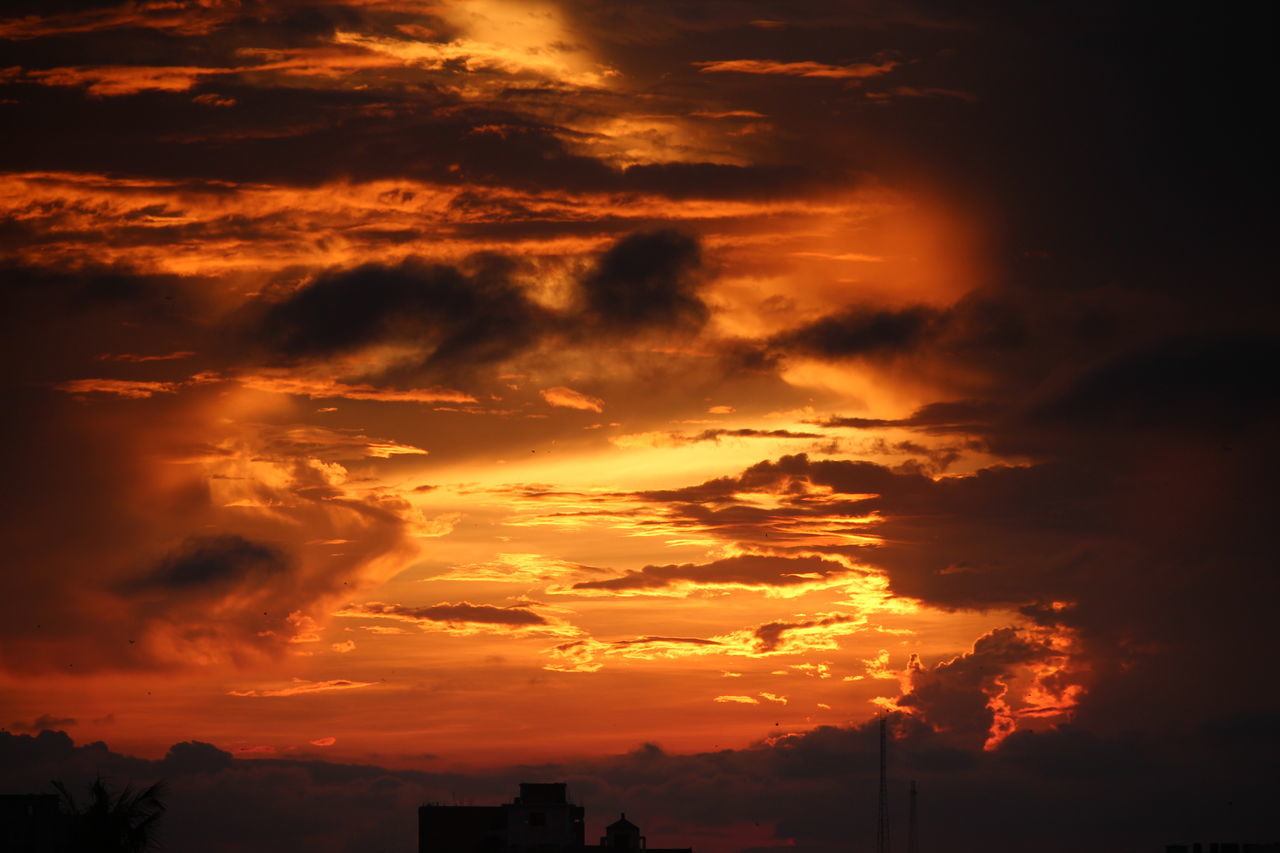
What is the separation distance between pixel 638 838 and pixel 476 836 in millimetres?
18584

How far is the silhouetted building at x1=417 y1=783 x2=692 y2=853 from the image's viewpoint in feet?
571

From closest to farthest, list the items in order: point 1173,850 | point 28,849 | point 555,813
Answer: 1. point 28,849
2. point 555,813
3. point 1173,850

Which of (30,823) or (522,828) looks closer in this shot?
(30,823)

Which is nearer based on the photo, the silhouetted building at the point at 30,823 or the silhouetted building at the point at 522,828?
the silhouetted building at the point at 30,823

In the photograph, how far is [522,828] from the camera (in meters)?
175

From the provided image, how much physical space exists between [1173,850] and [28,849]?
14241 centimetres

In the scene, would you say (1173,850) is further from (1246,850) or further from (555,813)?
(555,813)

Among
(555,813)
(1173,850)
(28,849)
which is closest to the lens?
(28,849)

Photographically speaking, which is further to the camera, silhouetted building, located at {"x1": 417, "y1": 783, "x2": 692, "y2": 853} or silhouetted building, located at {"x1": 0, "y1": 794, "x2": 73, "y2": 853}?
silhouetted building, located at {"x1": 417, "y1": 783, "x2": 692, "y2": 853}

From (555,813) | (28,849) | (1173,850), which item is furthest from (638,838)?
(28,849)

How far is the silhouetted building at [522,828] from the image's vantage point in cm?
17400

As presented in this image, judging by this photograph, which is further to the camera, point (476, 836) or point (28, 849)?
point (476, 836)

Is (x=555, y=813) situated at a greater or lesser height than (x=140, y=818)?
lesser

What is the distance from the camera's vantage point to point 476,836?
581 ft
